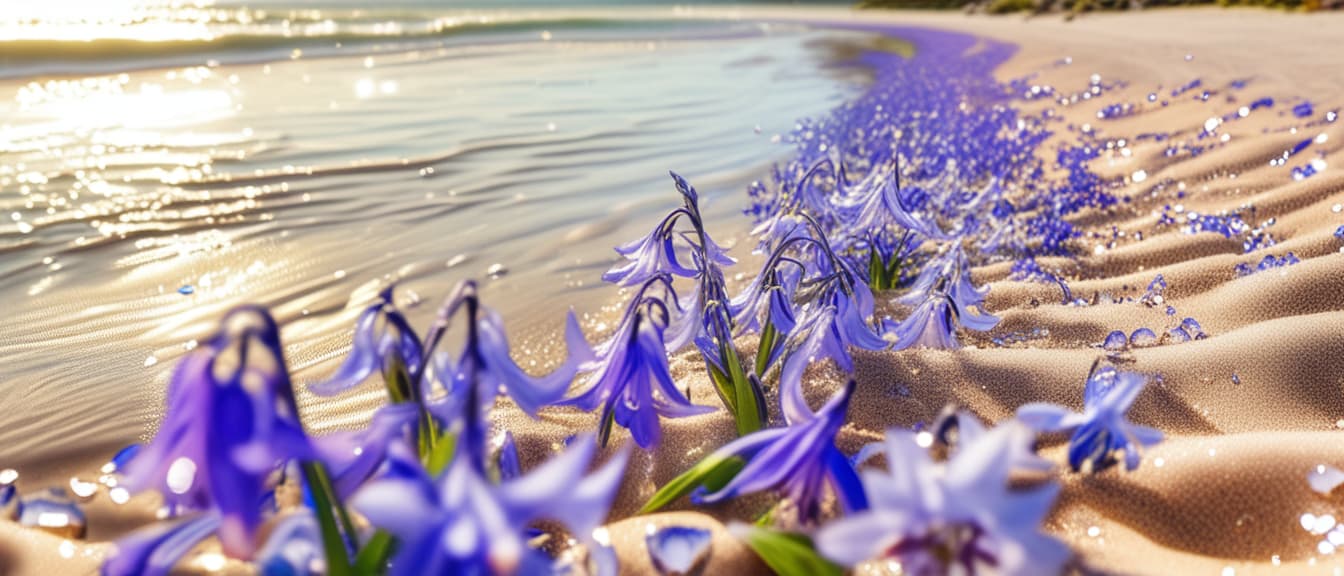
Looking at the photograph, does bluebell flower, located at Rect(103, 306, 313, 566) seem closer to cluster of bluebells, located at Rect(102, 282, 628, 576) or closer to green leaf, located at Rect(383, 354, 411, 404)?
cluster of bluebells, located at Rect(102, 282, 628, 576)

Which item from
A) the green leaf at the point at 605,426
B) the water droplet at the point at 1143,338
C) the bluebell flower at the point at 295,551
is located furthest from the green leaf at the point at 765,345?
the bluebell flower at the point at 295,551

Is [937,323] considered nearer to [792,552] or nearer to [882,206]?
[882,206]

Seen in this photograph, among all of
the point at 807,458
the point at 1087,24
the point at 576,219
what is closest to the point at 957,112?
the point at 576,219

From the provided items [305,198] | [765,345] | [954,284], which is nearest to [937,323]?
[954,284]

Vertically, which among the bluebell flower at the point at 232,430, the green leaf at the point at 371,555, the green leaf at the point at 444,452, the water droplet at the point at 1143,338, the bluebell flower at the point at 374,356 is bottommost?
the water droplet at the point at 1143,338

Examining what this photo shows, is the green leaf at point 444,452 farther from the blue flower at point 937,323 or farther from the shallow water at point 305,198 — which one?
the shallow water at point 305,198
